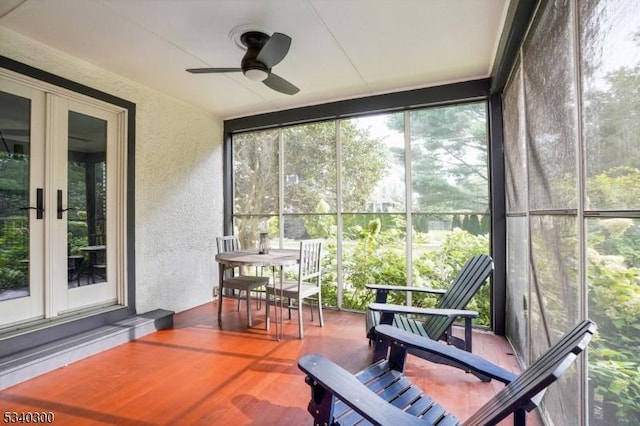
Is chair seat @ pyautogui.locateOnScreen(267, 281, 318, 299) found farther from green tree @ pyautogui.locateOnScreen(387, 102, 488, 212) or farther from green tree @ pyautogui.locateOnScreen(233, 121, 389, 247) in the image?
green tree @ pyautogui.locateOnScreen(387, 102, 488, 212)

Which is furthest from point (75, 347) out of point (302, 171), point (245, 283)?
point (302, 171)

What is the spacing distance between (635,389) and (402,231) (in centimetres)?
290

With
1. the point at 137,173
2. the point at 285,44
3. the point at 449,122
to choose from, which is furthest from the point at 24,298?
the point at 449,122

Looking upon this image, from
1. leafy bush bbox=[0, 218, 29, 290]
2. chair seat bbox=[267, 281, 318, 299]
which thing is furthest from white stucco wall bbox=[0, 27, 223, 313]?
chair seat bbox=[267, 281, 318, 299]

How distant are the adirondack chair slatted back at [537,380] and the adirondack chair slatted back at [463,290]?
4.27 feet

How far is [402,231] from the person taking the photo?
387cm

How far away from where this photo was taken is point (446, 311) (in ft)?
7.48

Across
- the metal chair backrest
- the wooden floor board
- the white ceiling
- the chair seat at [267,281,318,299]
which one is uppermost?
the white ceiling

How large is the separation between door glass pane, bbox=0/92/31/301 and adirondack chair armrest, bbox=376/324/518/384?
313cm

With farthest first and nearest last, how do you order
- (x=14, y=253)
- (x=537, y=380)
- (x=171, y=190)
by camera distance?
(x=171, y=190)
(x=14, y=253)
(x=537, y=380)

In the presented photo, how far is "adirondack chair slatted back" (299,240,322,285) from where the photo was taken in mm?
3252

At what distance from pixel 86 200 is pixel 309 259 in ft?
7.95

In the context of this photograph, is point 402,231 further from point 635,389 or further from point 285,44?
point 635,389

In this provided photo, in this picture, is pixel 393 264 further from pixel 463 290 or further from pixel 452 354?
pixel 452 354
